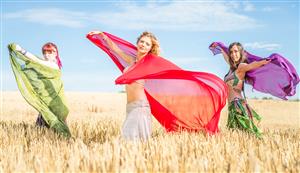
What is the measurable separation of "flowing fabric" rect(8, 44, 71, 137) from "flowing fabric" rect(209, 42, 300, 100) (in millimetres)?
3114

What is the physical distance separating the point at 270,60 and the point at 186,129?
1.96 metres

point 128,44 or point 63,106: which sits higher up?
point 128,44

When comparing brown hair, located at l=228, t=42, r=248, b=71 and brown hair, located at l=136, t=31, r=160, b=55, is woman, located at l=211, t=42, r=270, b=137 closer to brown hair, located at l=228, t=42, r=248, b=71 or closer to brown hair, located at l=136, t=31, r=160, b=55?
brown hair, located at l=228, t=42, r=248, b=71

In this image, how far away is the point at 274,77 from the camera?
361 inches

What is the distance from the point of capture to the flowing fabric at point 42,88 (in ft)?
28.0

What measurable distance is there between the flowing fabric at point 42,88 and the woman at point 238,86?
9.31ft

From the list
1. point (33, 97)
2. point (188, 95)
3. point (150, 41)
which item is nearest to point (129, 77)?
point (150, 41)

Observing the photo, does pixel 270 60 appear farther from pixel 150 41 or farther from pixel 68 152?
pixel 68 152

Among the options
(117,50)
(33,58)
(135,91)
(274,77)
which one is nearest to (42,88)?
(33,58)

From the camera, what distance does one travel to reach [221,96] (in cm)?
779

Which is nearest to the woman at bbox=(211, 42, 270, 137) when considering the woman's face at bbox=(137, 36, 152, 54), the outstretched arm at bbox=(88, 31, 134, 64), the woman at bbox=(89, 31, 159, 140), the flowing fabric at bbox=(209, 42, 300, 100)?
the flowing fabric at bbox=(209, 42, 300, 100)

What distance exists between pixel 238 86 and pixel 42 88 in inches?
131

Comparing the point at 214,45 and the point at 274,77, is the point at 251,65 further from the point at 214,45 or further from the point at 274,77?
the point at 214,45

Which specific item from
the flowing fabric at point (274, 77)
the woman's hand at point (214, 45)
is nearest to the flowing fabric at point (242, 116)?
the flowing fabric at point (274, 77)
